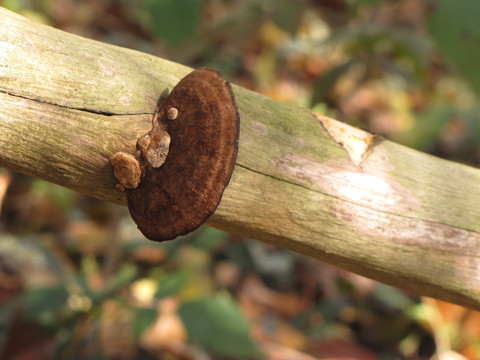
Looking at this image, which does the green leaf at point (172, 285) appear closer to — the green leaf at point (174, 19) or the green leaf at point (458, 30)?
the green leaf at point (174, 19)

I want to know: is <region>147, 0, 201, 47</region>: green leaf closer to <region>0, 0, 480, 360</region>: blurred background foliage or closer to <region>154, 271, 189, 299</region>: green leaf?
<region>0, 0, 480, 360</region>: blurred background foliage

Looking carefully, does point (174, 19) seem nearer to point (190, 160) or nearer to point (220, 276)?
point (190, 160)

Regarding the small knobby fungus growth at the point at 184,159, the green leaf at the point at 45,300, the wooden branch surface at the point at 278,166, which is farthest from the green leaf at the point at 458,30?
the green leaf at the point at 45,300

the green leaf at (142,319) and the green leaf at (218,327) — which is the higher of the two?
the green leaf at (218,327)

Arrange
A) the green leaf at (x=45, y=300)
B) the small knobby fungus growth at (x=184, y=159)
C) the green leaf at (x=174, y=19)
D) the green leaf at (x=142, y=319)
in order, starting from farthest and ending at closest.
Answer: the green leaf at (x=174, y=19) → the green leaf at (x=45, y=300) → the green leaf at (x=142, y=319) → the small knobby fungus growth at (x=184, y=159)

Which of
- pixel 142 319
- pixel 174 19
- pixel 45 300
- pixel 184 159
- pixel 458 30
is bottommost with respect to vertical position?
pixel 45 300

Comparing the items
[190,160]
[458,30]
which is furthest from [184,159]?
[458,30]

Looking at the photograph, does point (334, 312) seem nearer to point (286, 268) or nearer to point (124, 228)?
point (286, 268)

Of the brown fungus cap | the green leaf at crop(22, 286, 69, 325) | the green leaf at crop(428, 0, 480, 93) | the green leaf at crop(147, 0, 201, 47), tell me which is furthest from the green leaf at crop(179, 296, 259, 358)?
the green leaf at crop(428, 0, 480, 93)

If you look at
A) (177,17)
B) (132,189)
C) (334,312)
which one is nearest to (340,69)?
(177,17)
